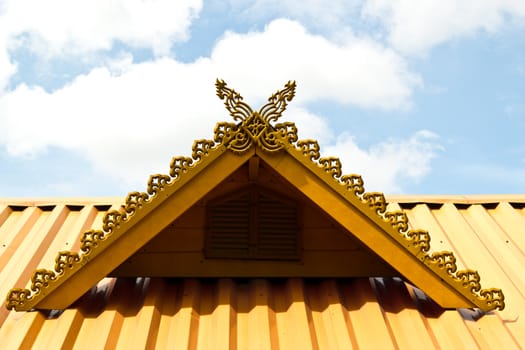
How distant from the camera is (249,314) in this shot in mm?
4281

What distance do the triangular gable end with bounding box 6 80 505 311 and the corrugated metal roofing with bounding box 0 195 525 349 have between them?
0.76 feet

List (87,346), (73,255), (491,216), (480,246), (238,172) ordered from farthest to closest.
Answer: (491,216)
(480,246)
(238,172)
(73,255)
(87,346)

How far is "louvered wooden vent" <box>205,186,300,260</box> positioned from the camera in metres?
4.72

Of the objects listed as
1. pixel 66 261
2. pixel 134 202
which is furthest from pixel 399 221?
pixel 66 261

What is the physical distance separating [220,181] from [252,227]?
2.29ft

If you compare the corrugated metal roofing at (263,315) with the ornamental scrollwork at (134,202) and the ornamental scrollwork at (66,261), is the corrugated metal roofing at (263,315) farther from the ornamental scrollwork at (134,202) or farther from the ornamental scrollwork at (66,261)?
the ornamental scrollwork at (134,202)

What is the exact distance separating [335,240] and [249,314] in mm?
1120

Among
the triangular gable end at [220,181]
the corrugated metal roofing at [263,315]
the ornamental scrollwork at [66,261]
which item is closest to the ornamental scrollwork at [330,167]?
the triangular gable end at [220,181]

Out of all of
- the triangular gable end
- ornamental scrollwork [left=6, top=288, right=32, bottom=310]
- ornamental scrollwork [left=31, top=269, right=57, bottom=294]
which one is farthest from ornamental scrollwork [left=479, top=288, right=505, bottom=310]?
ornamental scrollwork [left=6, top=288, right=32, bottom=310]

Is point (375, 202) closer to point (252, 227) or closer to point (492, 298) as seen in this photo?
Answer: point (252, 227)

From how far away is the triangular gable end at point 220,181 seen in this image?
4.22 m

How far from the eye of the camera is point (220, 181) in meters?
4.26

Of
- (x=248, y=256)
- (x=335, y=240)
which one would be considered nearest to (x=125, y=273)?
(x=248, y=256)

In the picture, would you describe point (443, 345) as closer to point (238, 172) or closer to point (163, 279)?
point (238, 172)
